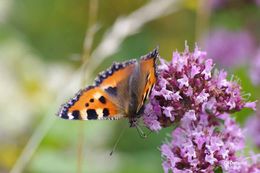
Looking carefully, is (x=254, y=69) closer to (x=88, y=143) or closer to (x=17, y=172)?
(x=88, y=143)

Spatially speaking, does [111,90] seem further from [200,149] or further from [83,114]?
[200,149]

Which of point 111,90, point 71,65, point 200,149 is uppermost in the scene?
point 71,65

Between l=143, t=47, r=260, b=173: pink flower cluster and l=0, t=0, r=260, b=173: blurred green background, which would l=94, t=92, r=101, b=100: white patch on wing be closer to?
l=143, t=47, r=260, b=173: pink flower cluster

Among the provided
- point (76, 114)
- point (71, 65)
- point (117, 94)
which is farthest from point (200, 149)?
point (71, 65)

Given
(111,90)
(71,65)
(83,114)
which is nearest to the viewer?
(83,114)

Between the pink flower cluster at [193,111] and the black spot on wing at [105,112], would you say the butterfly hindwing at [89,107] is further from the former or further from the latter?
the pink flower cluster at [193,111]

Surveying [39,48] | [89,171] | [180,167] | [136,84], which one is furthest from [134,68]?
[39,48]

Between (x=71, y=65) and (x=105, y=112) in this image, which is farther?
(x=71, y=65)
